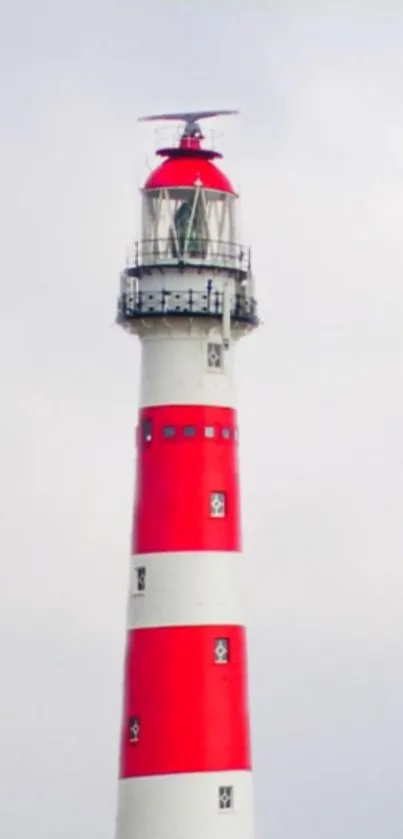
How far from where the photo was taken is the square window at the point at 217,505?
2309 inches

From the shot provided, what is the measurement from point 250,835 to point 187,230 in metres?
13.6

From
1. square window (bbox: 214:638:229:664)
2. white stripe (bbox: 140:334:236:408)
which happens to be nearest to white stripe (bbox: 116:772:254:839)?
square window (bbox: 214:638:229:664)

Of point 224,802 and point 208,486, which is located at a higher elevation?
point 208,486

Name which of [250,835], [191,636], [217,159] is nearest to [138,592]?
[191,636]

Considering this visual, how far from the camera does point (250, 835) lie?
5866 centimetres

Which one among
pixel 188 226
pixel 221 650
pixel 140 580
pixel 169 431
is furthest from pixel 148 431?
pixel 221 650

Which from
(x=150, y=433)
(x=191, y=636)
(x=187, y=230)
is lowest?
(x=191, y=636)

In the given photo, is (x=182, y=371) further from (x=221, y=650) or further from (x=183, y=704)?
(x=183, y=704)

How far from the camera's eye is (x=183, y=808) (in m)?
57.5

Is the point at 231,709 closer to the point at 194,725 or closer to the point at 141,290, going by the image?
the point at 194,725

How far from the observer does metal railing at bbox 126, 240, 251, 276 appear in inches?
2329

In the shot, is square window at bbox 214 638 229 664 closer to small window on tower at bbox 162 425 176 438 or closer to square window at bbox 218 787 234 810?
square window at bbox 218 787 234 810

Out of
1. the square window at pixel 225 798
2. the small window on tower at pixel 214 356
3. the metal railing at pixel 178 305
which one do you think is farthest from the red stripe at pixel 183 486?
the square window at pixel 225 798

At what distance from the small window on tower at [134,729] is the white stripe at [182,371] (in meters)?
7.04
